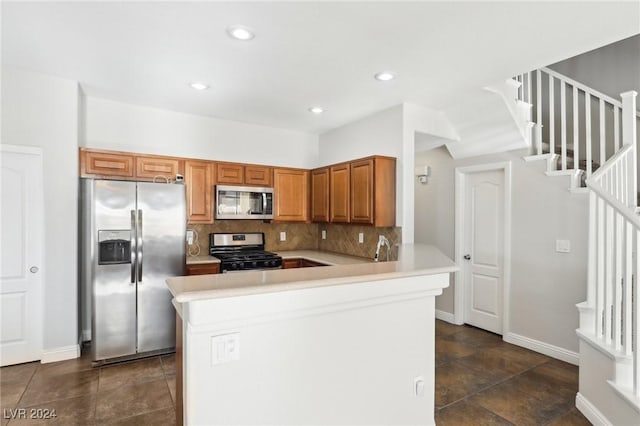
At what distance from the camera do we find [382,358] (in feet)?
6.13

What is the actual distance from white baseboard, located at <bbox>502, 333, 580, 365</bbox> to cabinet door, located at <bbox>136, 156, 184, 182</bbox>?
14.6 feet

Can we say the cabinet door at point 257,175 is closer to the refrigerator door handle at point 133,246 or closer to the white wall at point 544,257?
the refrigerator door handle at point 133,246

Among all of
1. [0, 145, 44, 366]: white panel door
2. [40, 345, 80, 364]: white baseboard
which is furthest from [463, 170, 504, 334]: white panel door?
[0, 145, 44, 366]: white panel door

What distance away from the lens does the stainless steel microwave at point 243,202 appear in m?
4.41

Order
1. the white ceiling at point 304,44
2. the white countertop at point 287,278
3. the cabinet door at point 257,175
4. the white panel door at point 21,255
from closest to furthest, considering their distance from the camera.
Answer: the white countertop at point 287,278, the white ceiling at point 304,44, the white panel door at point 21,255, the cabinet door at point 257,175

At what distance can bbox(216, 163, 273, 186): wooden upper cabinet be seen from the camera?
4.48 m

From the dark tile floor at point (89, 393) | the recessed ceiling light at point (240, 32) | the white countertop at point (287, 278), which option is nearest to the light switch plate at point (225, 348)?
the white countertop at point (287, 278)

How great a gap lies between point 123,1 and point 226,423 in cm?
245

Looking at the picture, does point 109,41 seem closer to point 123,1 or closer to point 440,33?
point 123,1

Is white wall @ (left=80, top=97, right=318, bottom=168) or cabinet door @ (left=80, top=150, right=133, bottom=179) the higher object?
white wall @ (left=80, top=97, right=318, bottom=168)

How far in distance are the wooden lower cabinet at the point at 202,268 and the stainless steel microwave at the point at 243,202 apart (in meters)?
0.67

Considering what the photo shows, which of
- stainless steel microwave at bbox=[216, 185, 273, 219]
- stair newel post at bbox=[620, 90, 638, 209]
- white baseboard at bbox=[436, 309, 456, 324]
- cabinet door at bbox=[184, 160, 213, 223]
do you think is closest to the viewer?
stair newel post at bbox=[620, 90, 638, 209]

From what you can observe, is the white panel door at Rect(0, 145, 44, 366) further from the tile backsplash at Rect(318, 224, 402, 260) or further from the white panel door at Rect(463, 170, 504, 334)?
the white panel door at Rect(463, 170, 504, 334)

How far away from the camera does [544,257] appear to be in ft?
12.4
